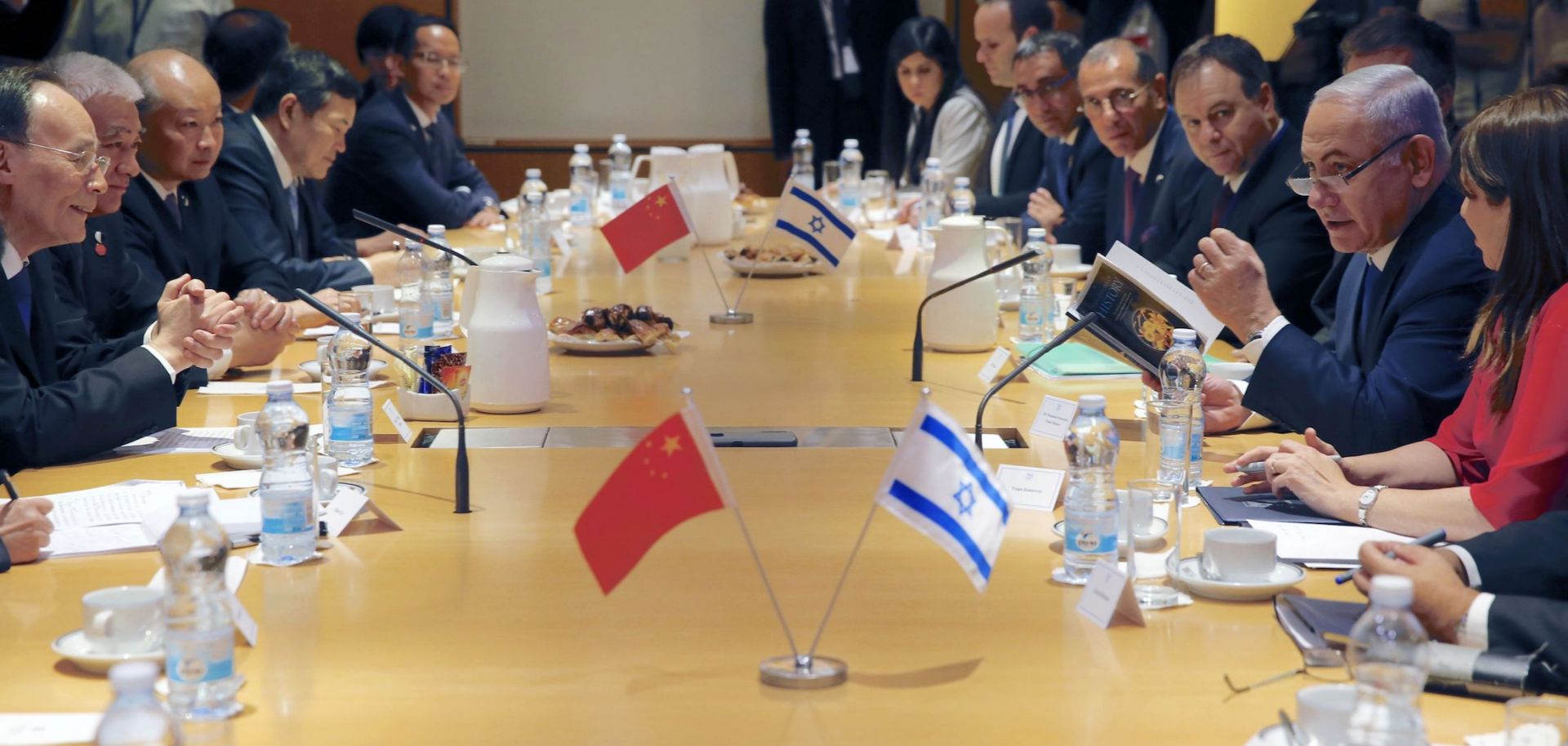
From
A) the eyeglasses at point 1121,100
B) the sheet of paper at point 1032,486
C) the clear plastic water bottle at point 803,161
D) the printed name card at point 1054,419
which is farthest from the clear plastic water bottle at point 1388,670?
the clear plastic water bottle at point 803,161

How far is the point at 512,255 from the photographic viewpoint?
2.97m

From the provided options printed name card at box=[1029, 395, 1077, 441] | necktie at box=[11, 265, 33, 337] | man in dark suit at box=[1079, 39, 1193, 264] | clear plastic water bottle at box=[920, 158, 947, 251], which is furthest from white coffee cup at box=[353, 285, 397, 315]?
clear plastic water bottle at box=[920, 158, 947, 251]

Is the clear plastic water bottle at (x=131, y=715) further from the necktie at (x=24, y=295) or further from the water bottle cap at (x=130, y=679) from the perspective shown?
the necktie at (x=24, y=295)

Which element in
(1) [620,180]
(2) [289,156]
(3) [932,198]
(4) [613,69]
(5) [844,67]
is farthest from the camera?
A: (4) [613,69]

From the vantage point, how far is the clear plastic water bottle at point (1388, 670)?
1317 mm

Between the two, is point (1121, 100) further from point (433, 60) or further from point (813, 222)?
point (433, 60)

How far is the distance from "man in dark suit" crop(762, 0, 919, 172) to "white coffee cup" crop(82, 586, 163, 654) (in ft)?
25.3

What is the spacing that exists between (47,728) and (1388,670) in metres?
1.14

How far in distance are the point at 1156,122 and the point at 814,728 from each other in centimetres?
375

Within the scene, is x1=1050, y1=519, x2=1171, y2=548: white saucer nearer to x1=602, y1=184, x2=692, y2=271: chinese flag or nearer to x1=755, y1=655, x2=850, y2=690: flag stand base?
x1=755, y1=655, x2=850, y2=690: flag stand base

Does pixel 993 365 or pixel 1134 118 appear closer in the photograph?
pixel 993 365

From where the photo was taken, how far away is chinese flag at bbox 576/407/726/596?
64.7 inches

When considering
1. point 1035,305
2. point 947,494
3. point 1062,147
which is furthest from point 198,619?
point 1062,147

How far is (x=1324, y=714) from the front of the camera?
1400 mm
